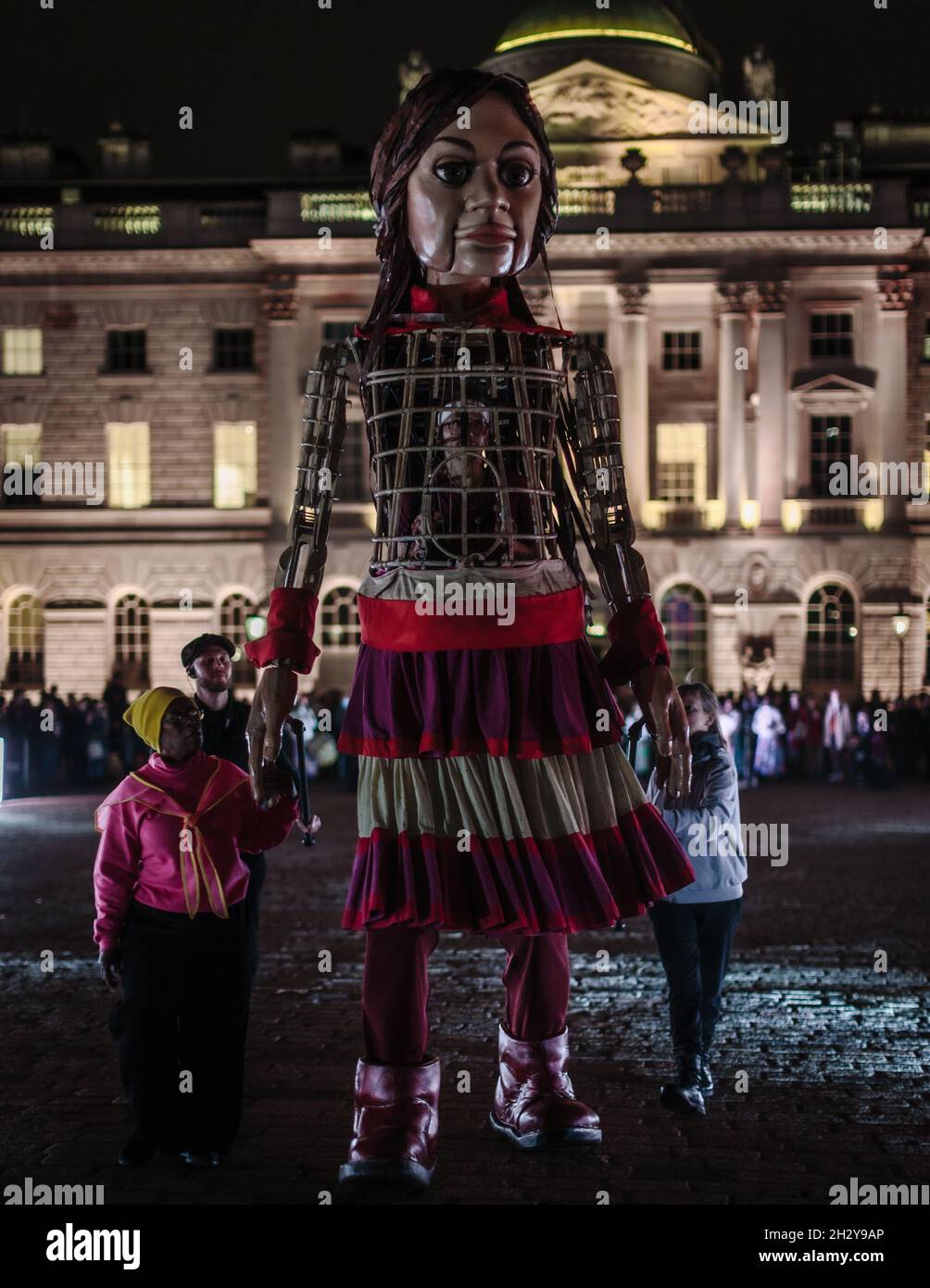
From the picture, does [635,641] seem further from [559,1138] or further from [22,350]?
[22,350]

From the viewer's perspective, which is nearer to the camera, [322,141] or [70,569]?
[70,569]

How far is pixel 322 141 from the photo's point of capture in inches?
1738

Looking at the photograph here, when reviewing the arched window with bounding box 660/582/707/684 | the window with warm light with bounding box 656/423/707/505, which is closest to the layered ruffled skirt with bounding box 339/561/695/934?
the arched window with bounding box 660/582/707/684

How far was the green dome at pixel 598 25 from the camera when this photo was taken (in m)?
46.6

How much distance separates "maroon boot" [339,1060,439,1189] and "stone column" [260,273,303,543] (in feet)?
118

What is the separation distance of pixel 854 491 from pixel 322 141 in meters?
17.7

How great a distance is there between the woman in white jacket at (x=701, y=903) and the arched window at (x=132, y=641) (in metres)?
35.1

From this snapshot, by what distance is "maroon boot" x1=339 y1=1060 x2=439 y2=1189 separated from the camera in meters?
4.36

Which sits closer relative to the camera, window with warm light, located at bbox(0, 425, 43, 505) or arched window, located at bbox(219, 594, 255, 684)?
arched window, located at bbox(219, 594, 255, 684)

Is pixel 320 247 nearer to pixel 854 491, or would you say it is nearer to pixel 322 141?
pixel 322 141

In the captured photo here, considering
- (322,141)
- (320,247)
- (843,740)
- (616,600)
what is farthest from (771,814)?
(322,141)

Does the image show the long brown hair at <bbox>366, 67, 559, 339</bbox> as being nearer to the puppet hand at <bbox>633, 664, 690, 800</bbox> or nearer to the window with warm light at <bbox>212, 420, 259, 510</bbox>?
the puppet hand at <bbox>633, 664, 690, 800</bbox>

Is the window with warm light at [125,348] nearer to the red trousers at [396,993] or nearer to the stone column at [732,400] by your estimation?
the stone column at [732,400]
